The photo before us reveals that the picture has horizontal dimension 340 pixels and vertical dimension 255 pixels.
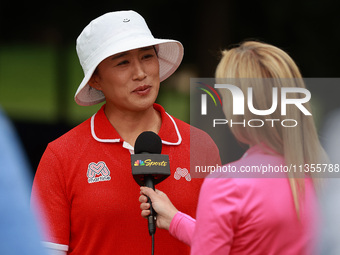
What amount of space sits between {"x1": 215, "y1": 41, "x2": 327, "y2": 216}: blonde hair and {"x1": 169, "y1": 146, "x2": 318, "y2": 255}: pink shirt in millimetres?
59

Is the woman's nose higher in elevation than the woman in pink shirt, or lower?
higher

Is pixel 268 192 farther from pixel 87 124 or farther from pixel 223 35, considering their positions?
pixel 223 35

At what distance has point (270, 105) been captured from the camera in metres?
2.18

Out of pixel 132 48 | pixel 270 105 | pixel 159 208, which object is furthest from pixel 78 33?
pixel 270 105

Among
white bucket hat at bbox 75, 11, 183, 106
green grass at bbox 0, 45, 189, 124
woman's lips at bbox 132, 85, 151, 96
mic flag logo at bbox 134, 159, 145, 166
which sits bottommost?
mic flag logo at bbox 134, 159, 145, 166

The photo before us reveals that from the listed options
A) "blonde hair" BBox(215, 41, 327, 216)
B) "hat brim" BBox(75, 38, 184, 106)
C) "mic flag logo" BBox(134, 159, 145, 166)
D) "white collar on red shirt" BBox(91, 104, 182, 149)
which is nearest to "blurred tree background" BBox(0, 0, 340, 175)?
"hat brim" BBox(75, 38, 184, 106)

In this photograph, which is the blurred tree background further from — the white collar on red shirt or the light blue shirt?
the light blue shirt

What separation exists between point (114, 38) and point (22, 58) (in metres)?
5.40

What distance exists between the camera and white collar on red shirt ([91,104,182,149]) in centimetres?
295

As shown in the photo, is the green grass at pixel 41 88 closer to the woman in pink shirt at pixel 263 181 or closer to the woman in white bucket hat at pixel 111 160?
the woman in white bucket hat at pixel 111 160

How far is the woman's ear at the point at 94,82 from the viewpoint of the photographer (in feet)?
9.87

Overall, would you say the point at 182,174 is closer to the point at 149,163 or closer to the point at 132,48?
the point at 149,163

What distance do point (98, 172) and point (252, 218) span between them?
37.4 inches

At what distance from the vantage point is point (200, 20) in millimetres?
7863
